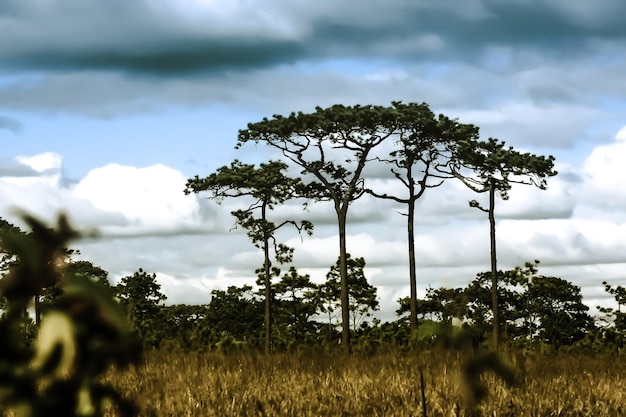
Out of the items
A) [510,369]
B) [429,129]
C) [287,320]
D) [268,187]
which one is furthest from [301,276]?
[510,369]

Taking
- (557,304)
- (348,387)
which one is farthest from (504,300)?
(348,387)

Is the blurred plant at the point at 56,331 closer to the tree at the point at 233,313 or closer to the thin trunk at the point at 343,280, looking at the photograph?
the thin trunk at the point at 343,280

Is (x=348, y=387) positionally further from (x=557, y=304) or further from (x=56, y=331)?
(x=557, y=304)

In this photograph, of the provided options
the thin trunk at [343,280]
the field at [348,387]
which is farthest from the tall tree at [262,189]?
the field at [348,387]

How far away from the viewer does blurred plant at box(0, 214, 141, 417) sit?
0.86 metres

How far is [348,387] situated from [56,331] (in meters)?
5.23

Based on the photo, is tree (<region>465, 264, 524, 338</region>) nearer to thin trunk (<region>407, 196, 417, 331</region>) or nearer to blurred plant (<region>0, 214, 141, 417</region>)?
thin trunk (<region>407, 196, 417, 331</region>)

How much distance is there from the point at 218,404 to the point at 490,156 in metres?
34.0

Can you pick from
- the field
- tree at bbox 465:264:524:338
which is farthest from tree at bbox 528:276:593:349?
the field

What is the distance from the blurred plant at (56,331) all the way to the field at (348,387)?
11.1 feet

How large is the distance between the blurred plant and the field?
133 inches

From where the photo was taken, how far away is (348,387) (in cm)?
593

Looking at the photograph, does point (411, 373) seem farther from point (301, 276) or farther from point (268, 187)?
point (301, 276)

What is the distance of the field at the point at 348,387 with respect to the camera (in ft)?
17.0
